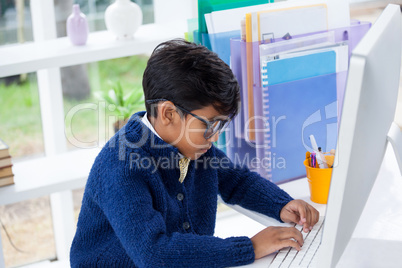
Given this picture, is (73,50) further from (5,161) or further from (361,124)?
(361,124)

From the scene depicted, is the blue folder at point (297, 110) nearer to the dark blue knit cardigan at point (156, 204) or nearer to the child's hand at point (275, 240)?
the dark blue knit cardigan at point (156, 204)

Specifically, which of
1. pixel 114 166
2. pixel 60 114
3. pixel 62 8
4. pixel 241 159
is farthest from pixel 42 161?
pixel 114 166

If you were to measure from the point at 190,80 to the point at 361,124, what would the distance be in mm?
511

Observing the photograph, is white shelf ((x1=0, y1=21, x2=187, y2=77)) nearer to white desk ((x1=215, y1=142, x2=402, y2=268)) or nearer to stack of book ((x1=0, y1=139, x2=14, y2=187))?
stack of book ((x1=0, y1=139, x2=14, y2=187))

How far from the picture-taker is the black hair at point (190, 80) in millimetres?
1290

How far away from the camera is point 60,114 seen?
90.1 inches

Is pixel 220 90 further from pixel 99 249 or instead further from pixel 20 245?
pixel 20 245

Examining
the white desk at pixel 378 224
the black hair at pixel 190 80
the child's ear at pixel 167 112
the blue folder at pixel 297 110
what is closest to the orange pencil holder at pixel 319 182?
the white desk at pixel 378 224

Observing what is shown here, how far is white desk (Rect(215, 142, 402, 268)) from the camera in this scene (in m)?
1.21

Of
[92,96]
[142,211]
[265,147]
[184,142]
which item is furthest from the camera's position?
[92,96]

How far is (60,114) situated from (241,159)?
0.90m

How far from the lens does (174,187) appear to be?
4.58 ft

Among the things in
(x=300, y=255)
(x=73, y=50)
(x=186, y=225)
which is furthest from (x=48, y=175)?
(x=300, y=255)

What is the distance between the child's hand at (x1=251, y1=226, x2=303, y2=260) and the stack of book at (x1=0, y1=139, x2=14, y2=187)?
3.24ft
